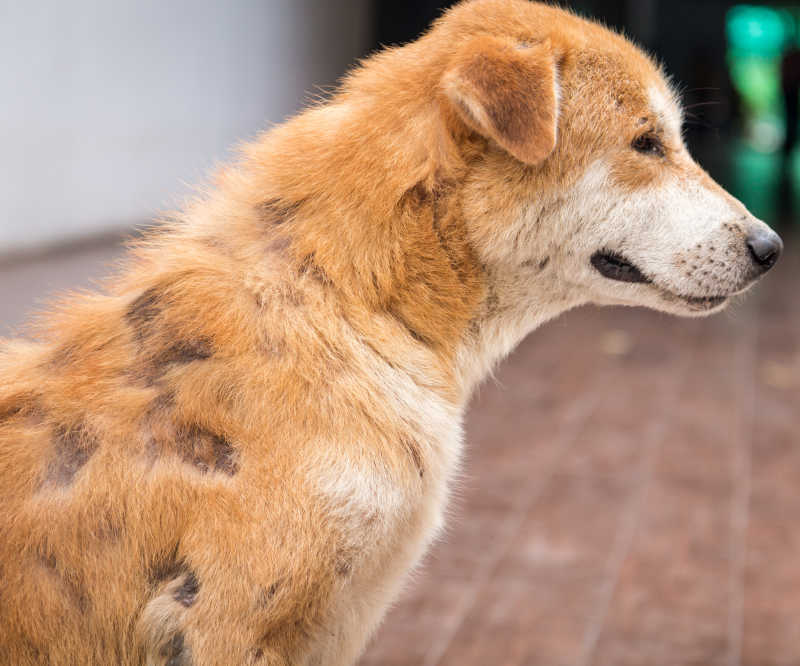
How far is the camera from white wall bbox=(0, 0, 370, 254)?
490 centimetres

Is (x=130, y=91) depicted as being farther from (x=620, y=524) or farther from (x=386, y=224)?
(x=386, y=224)

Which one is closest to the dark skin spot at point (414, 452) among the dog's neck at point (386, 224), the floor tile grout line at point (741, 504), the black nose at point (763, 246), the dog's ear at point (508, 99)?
the dog's neck at point (386, 224)

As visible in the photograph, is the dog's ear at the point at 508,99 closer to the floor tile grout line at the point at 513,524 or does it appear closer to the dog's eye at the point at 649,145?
the dog's eye at the point at 649,145

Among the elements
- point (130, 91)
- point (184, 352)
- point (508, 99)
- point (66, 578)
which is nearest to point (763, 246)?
point (508, 99)

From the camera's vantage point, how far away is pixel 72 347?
1.71 meters

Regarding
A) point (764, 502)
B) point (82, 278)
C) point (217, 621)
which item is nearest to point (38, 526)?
point (217, 621)

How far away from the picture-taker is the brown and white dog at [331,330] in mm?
1556

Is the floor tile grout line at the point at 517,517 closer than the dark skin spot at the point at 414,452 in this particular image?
No

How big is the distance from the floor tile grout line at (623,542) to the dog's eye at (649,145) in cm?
162

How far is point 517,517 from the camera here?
3799mm

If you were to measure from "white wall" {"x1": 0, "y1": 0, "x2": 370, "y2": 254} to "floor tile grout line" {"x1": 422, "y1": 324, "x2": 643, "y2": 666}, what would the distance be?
2.16 metres

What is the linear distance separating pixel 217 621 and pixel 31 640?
28cm

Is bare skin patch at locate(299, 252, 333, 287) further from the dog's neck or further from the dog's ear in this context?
the dog's ear

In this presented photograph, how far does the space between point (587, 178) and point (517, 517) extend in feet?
7.13
